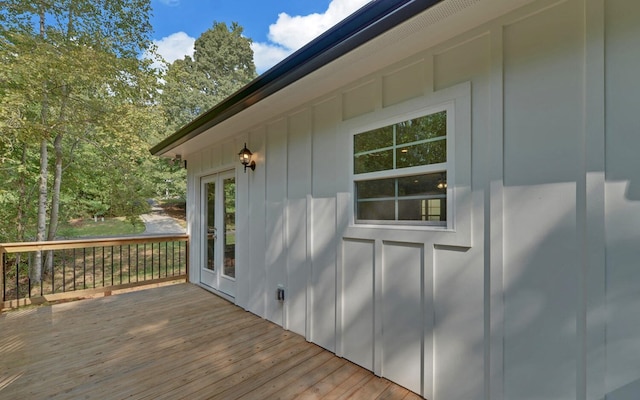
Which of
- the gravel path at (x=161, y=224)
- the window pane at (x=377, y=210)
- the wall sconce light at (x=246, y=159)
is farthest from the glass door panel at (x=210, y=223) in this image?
the gravel path at (x=161, y=224)

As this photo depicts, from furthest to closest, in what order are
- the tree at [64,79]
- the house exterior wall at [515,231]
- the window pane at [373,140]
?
1. the tree at [64,79]
2. the window pane at [373,140]
3. the house exterior wall at [515,231]

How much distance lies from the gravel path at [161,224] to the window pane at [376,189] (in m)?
11.6

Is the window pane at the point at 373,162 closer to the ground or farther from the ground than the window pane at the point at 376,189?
farther from the ground

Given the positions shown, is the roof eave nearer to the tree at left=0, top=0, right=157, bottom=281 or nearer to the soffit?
the soffit

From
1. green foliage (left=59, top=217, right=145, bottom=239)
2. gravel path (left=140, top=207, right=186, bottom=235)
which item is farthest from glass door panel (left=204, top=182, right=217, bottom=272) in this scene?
gravel path (left=140, top=207, right=186, bottom=235)

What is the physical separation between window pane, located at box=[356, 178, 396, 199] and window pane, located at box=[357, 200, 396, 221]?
0.20 ft

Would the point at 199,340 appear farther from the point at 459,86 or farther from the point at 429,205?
the point at 459,86

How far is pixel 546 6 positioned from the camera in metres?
1.47

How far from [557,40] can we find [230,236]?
420 cm

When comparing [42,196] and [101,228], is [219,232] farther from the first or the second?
[101,228]

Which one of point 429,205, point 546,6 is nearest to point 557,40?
point 546,6

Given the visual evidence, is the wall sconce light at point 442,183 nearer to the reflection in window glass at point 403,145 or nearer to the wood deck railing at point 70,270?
the reflection in window glass at point 403,145

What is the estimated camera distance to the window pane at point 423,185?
1914mm

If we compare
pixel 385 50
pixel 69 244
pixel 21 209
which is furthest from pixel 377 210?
pixel 21 209
